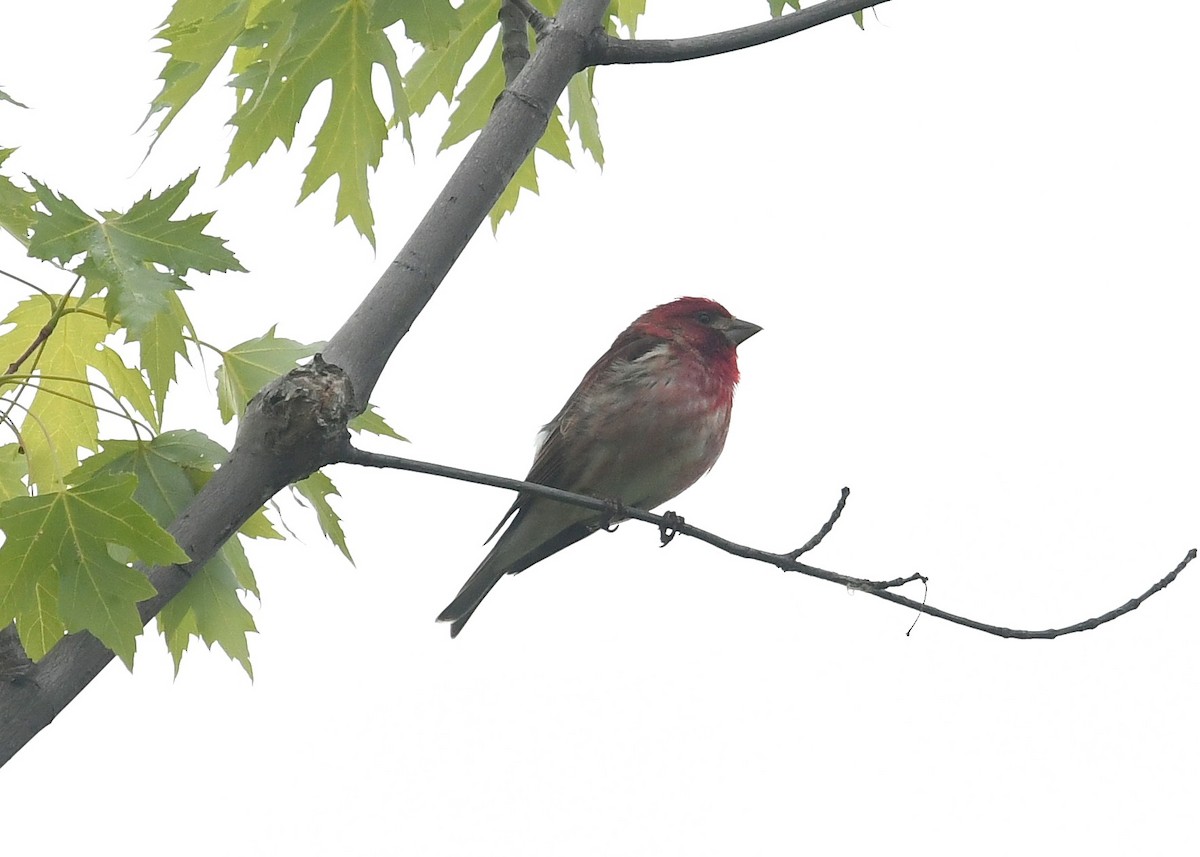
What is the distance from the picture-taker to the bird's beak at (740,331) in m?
7.44

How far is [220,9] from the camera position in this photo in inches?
174

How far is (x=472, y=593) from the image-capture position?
725 centimetres

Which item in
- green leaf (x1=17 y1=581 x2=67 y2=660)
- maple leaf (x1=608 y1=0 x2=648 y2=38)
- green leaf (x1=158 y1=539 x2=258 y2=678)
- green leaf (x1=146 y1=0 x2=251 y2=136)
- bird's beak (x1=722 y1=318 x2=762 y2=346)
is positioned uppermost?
bird's beak (x1=722 y1=318 x2=762 y2=346)

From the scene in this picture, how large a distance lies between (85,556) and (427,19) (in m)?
1.68

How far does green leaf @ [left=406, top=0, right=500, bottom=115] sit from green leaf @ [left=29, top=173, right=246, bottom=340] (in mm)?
1796

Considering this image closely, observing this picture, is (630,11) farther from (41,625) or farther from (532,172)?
(41,625)

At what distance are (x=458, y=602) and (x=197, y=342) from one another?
3.39 m

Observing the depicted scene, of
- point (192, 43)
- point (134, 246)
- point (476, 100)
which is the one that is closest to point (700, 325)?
point (476, 100)

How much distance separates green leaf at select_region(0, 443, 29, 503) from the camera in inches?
162

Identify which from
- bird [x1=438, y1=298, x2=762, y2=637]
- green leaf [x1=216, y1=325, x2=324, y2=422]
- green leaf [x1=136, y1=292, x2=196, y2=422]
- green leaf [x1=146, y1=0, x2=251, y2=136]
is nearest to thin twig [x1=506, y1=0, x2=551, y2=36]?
green leaf [x1=146, y1=0, x2=251, y2=136]

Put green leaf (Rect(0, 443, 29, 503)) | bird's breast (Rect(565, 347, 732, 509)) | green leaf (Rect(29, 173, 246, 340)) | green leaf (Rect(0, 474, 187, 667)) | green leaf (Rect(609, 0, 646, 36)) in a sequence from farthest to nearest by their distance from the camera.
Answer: bird's breast (Rect(565, 347, 732, 509)), green leaf (Rect(609, 0, 646, 36)), green leaf (Rect(0, 443, 29, 503)), green leaf (Rect(29, 173, 246, 340)), green leaf (Rect(0, 474, 187, 667))

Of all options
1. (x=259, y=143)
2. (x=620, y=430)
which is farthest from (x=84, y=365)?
(x=620, y=430)

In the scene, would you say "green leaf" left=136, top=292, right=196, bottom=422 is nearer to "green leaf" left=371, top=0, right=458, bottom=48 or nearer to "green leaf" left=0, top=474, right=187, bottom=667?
"green leaf" left=0, top=474, right=187, bottom=667

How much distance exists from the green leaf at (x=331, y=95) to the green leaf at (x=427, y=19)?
34 centimetres
